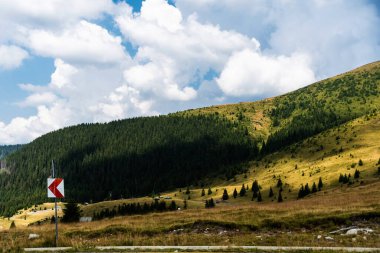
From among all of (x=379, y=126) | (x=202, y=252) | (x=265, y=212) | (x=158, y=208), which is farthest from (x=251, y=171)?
(x=202, y=252)

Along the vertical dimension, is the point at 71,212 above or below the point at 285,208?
above

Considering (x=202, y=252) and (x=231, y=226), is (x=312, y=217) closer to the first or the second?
(x=231, y=226)

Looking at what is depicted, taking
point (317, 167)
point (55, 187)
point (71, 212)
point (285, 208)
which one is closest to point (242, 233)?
point (285, 208)

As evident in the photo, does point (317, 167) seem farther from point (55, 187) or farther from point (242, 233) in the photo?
point (55, 187)

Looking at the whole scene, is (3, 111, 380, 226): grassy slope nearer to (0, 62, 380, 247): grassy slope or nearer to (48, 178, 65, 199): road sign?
(0, 62, 380, 247): grassy slope

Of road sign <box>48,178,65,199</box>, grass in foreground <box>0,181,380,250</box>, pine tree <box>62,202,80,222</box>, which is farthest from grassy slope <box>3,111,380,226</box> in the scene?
road sign <box>48,178,65,199</box>

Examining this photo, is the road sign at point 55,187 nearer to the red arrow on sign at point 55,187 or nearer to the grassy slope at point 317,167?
the red arrow on sign at point 55,187

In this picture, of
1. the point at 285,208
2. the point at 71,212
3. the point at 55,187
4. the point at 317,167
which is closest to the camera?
the point at 55,187

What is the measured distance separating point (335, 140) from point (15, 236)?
173721 millimetres

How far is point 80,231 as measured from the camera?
94.2ft

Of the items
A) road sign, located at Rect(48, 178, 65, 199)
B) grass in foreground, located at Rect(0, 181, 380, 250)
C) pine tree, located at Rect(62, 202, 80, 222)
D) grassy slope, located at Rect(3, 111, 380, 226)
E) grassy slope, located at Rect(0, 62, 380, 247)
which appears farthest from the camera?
grassy slope, located at Rect(3, 111, 380, 226)

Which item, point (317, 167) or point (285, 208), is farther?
point (317, 167)

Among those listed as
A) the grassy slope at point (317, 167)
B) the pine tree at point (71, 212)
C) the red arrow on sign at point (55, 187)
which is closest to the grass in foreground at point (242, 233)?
the red arrow on sign at point (55, 187)

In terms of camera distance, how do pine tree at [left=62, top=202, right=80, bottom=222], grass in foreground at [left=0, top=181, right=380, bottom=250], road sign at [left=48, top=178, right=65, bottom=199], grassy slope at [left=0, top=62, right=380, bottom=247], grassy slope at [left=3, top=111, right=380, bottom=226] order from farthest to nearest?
grassy slope at [left=3, top=111, right=380, bottom=226] → pine tree at [left=62, top=202, right=80, bottom=222] → grassy slope at [left=0, top=62, right=380, bottom=247] → road sign at [left=48, top=178, right=65, bottom=199] → grass in foreground at [left=0, top=181, right=380, bottom=250]
